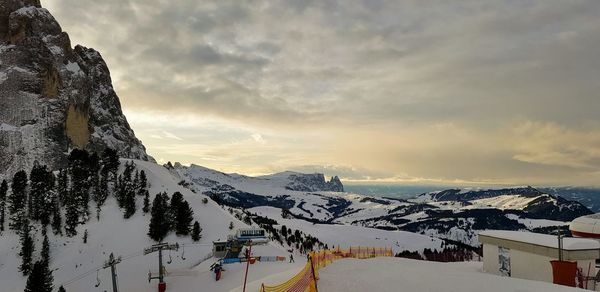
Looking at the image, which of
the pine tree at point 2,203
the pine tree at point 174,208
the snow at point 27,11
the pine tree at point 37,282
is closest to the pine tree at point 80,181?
the pine tree at point 2,203

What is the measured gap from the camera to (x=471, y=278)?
3164cm

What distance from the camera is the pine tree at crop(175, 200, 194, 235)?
99.9 metres

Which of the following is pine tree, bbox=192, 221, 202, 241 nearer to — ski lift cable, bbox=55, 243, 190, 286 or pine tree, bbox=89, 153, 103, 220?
ski lift cable, bbox=55, 243, 190, 286

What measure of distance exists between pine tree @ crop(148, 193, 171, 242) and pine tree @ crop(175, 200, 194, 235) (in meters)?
2.42

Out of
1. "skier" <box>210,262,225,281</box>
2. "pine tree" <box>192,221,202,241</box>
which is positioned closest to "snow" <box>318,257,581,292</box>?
"skier" <box>210,262,225,281</box>

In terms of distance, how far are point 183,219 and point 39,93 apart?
83.6 meters

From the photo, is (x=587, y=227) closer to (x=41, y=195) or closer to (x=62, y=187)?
(x=41, y=195)

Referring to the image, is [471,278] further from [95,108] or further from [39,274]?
[95,108]

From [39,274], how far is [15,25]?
122902 mm

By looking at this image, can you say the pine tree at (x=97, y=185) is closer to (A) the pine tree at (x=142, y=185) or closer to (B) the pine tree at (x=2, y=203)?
(A) the pine tree at (x=142, y=185)

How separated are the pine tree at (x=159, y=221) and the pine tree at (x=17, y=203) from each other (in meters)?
29.7

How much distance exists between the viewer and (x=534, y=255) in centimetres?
4262

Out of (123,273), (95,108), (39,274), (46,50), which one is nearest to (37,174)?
(123,273)

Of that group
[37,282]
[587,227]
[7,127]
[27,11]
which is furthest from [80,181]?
[587,227]
